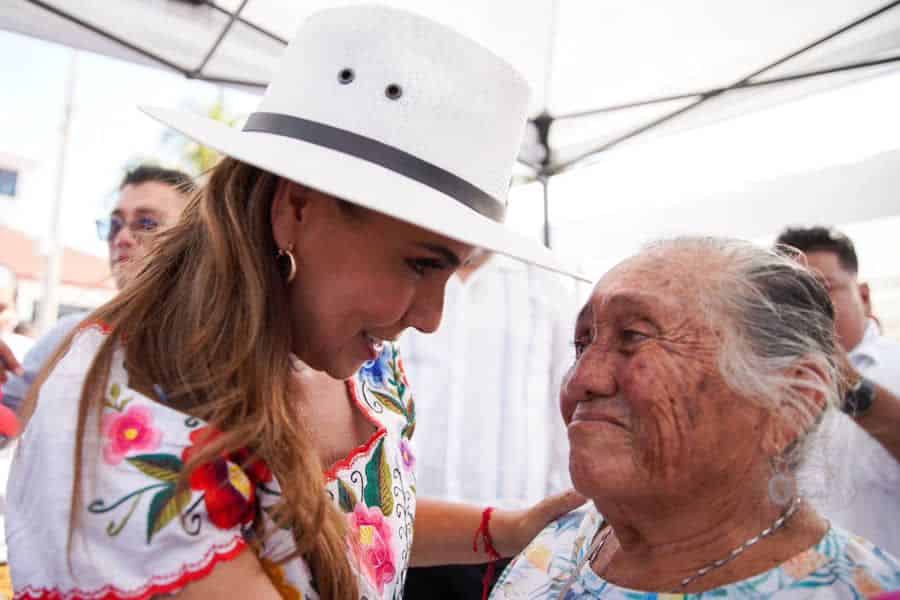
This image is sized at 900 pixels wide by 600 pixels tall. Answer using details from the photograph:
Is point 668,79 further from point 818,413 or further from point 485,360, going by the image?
point 818,413

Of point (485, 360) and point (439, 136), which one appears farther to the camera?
point (485, 360)

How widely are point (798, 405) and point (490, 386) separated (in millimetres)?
1913

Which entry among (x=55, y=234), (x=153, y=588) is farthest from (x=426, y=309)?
(x=55, y=234)

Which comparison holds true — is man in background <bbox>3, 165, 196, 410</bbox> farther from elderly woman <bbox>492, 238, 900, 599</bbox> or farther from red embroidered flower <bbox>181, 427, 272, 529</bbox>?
elderly woman <bbox>492, 238, 900, 599</bbox>

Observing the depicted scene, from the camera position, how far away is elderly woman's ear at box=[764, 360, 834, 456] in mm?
1195

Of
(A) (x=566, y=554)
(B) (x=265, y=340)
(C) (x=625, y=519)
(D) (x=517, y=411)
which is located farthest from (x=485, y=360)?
(B) (x=265, y=340)

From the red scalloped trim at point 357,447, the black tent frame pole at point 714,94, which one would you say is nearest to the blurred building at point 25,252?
the black tent frame pole at point 714,94

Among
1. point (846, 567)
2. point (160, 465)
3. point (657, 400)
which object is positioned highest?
point (657, 400)

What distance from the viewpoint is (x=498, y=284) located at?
10.3ft

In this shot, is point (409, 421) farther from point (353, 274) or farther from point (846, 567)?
point (846, 567)

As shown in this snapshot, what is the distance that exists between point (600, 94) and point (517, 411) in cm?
190

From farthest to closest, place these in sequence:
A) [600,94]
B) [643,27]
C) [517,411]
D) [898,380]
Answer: [600,94] → [643,27] → [517,411] → [898,380]

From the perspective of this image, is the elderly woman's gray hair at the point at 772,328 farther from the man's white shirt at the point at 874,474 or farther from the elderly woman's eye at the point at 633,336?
the man's white shirt at the point at 874,474

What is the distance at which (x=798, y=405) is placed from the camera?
121 cm
